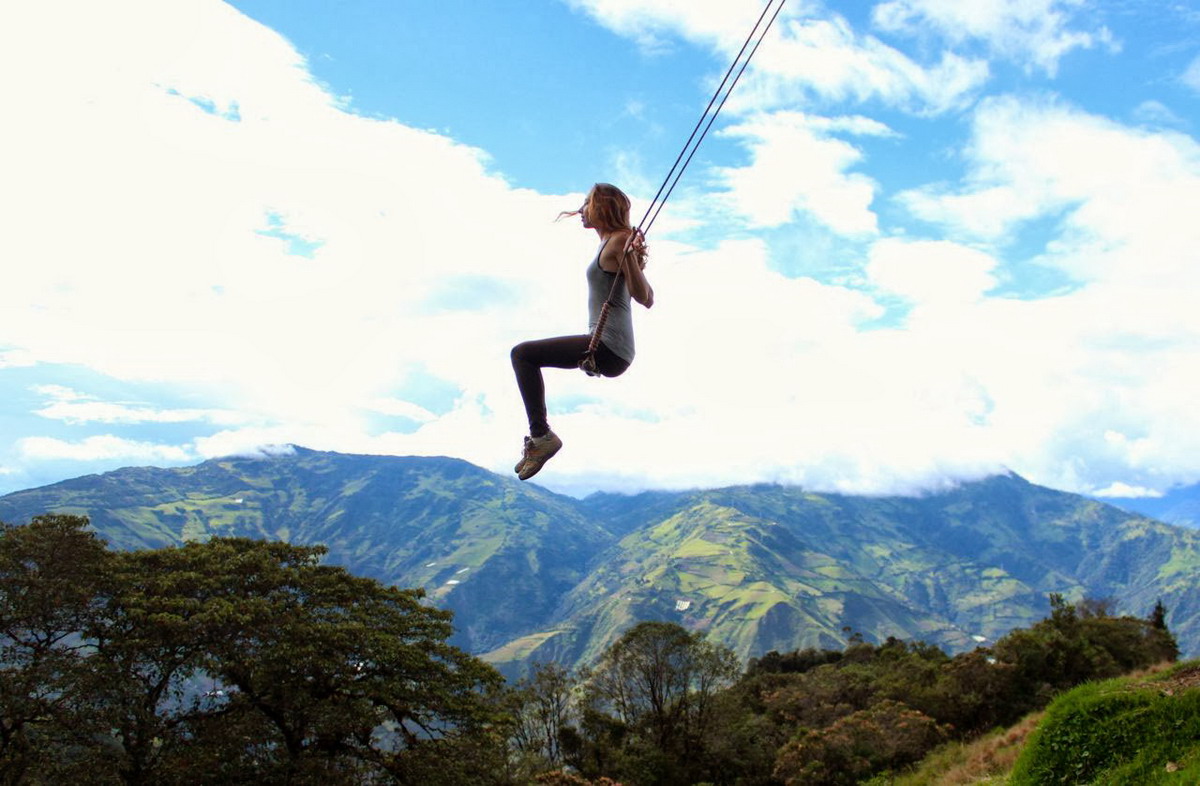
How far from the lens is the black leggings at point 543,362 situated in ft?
18.1

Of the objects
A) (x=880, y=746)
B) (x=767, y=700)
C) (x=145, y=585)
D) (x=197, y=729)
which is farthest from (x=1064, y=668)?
(x=145, y=585)

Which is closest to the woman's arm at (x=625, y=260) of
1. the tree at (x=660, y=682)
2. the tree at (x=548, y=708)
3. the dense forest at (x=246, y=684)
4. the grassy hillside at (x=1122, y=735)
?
the grassy hillside at (x=1122, y=735)

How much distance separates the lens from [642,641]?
54.6 meters

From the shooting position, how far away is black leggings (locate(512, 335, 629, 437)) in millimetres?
5516

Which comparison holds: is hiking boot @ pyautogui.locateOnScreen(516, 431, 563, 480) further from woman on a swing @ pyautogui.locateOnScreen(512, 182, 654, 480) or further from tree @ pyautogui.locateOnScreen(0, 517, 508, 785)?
tree @ pyautogui.locateOnScreen(0, 517, 508, 785)

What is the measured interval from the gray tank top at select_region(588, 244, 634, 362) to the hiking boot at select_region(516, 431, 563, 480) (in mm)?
1078

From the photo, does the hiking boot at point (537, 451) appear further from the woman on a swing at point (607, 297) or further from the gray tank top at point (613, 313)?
the gray tank top at point (613, 313)

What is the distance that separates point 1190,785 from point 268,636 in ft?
87.3

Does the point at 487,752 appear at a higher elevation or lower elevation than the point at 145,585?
lower

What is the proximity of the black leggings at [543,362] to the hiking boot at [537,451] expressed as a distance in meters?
0.07

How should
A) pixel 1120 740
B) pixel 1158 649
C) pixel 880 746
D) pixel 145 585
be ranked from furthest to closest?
pixel 1158 649 → pixel 880 746 → pixel 145 585 → pixel 1120 740

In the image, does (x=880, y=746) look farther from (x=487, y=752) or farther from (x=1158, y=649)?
(x=1158, y=649)

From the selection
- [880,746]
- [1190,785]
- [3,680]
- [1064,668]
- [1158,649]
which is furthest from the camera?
[1158,649]

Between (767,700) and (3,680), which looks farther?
(767,700)
